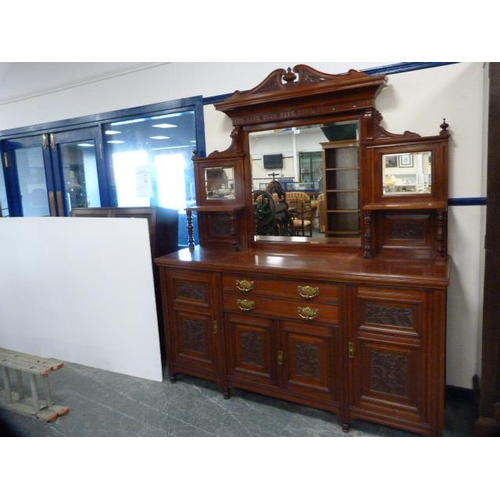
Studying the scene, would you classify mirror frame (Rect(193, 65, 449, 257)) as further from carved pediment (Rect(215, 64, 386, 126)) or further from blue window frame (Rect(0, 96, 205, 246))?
blue window frame (Rect(0, 96, 205, 246))

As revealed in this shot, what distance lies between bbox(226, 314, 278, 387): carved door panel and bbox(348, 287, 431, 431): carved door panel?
0.51 meters

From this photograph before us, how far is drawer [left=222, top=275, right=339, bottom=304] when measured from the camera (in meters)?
2.25

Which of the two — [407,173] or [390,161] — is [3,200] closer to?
[390,161]

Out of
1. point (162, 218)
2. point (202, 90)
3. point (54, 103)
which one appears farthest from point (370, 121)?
point (54, 103)

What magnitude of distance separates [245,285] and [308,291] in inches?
16.4

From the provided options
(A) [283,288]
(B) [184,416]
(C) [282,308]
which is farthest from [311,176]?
(B) [184,416]

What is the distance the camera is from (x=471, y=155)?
7.71 feet

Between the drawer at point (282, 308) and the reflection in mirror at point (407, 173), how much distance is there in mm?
866

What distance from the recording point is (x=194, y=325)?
278 centimetres

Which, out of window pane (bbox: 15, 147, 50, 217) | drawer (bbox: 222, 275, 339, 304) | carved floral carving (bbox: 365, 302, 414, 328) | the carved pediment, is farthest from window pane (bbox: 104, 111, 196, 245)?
carved floral carving (bbox: 365, 302, 414, 328)
